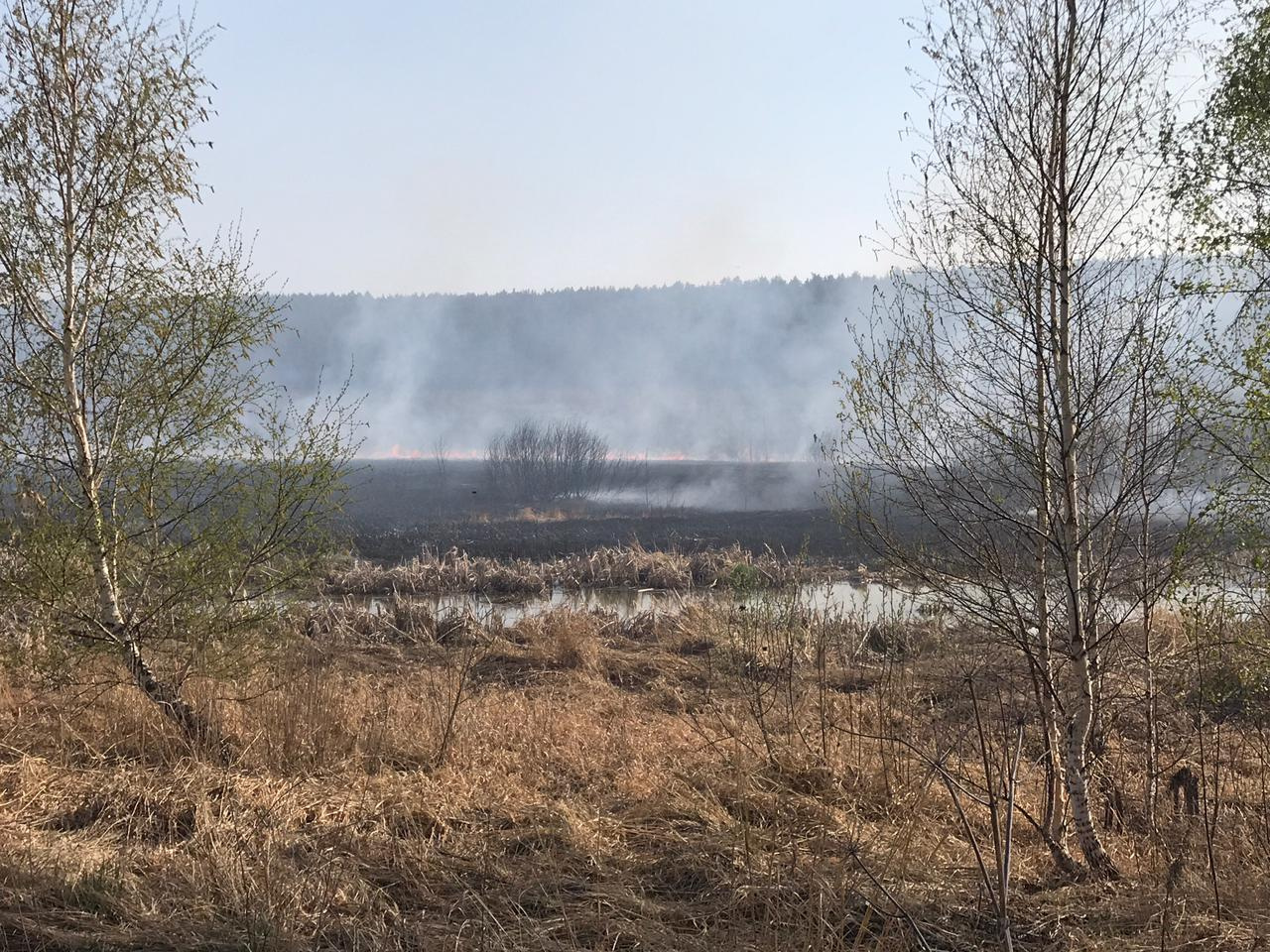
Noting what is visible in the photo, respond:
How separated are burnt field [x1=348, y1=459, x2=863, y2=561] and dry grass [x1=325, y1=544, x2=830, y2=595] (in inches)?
66.6

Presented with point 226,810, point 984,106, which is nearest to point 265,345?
point 226,810

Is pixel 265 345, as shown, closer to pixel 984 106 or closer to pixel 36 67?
pixel 36 67

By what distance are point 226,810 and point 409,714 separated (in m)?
2.33

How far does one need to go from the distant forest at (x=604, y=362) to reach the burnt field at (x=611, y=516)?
80.3 feet

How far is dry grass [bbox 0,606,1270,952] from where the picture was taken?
12.5 ft

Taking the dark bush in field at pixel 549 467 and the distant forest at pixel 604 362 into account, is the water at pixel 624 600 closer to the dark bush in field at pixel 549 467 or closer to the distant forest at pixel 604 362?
the dark bush in field at pixel 549 467

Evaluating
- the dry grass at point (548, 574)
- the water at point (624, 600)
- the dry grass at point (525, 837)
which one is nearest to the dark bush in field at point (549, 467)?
the dry grass at point (548, 574)

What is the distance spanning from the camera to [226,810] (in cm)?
508

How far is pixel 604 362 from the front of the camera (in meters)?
120

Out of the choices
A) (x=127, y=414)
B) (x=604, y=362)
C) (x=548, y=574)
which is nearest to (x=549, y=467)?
(x=548, y=574)

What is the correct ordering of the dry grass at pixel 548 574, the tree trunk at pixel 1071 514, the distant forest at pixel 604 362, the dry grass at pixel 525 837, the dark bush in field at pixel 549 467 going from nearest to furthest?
the dry grass at pixel 525 837 → the tree trunk at pixel 1071 514 → the dry grass at pixel 548 574 → the dark bush in field at pixel 549 467 → the distant forest at pixel 604 362

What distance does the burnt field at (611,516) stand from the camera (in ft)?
86.9

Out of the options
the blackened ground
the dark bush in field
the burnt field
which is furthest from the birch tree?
the dark bush in field

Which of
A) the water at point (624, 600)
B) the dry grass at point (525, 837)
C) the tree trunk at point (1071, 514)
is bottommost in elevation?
the water at point (624, 600)
